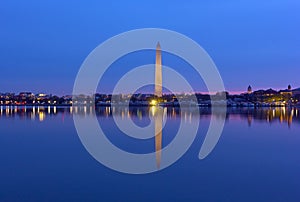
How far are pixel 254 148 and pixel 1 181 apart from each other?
796cm

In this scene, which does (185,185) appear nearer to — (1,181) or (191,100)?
(1,181)

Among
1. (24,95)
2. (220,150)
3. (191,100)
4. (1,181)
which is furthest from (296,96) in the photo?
(1,181)

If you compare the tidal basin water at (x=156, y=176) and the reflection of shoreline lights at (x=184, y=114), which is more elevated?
the reflection of shoreline lights at (x=184, y=114)

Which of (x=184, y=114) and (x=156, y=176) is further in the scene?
(x=184, y=114)

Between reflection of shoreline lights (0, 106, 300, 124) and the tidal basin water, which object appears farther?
reflection of shoreline lights (0, 106, 300, 124)

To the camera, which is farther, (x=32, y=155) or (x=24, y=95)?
(x=24, y=95)

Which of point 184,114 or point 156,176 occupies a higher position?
point 184,114

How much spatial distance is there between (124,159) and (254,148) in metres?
4.77

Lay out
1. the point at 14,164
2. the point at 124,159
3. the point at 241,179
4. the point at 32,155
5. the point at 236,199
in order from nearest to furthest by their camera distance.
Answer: the point at 236,199 < the point at 241,179 < the point at 14,164 < the point at 124,159 < the point at 32,155

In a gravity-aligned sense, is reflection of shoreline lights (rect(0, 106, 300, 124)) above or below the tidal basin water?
above

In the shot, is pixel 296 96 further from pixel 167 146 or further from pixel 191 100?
pixel 167 146

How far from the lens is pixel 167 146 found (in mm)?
11547

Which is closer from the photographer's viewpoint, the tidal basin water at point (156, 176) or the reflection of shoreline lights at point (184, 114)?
the tidal basin water at point (156, 176)

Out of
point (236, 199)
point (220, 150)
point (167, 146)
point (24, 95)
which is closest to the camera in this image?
point (236, 199)
